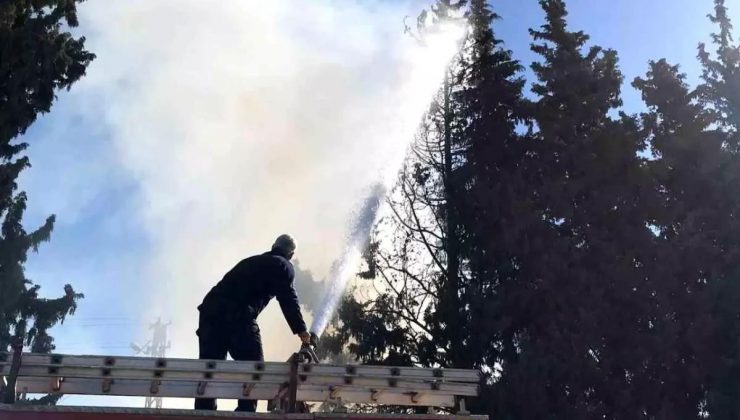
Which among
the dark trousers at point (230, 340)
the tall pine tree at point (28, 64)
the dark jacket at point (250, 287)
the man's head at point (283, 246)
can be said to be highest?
the tall pine tree at point (28, 64)

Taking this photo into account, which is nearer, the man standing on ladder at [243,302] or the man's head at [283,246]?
the man standing on ladder at [243,302]

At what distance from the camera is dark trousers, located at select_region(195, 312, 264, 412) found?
6477 millimetres

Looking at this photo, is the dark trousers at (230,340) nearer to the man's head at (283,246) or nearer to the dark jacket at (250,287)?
the dark jacket at (250,287)

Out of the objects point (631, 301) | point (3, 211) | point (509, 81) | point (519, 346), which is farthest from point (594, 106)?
point (3, 211)

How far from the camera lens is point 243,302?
21.6 feet

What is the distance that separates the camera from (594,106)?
19.8 m

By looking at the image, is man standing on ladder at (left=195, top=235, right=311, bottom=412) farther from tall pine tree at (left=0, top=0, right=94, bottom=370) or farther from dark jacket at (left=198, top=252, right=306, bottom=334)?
tall pine tree at (left=0, top=0, right=94, bottom=370)

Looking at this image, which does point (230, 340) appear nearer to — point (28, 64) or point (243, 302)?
point (243, 302)

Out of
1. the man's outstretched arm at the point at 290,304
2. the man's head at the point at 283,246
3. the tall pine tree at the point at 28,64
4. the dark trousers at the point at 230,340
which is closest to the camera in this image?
the man's outstretched arm at the point at 290,304

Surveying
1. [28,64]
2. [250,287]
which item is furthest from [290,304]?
[28,64]

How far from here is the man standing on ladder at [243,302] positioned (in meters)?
6.48

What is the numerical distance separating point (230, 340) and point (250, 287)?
51 centimetres

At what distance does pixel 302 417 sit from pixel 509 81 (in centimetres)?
1747

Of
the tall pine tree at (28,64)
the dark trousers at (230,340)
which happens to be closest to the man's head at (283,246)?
the dark trousers at (230,340)
